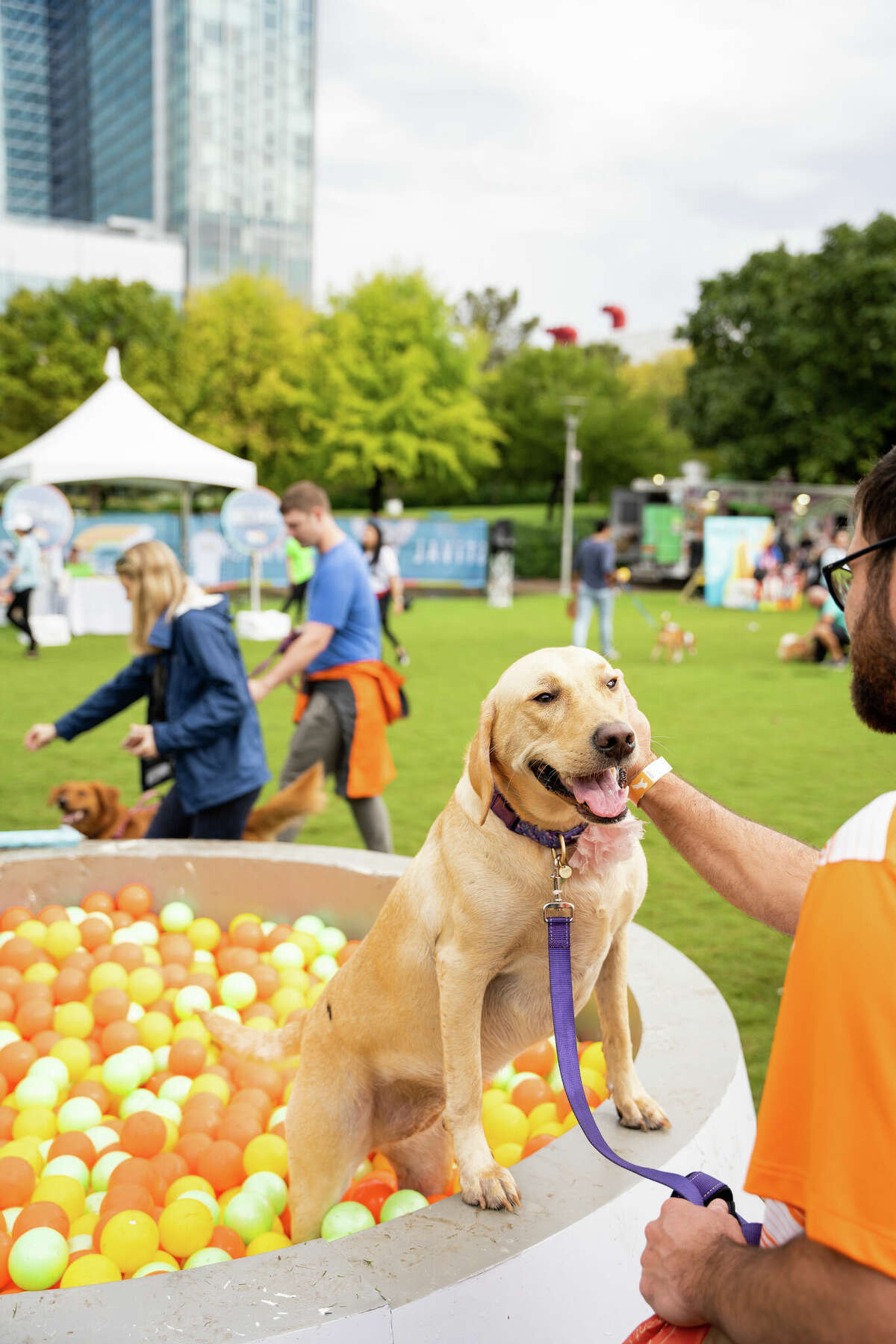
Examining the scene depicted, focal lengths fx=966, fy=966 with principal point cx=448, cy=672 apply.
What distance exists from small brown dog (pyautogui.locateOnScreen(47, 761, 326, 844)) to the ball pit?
1.87 feet

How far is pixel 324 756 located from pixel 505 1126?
2.71 metres

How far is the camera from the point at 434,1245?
6.26ft

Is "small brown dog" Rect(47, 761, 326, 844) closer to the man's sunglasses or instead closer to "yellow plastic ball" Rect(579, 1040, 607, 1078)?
"yellow plastic ball" Rect(579, 1040, 607, 1078)

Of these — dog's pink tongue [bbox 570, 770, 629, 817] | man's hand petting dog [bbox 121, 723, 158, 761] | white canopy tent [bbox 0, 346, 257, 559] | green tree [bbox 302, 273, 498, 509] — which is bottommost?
man's hand petting dog [bbox 121, 723, 158, 761]

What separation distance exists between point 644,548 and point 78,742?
30.1 metres

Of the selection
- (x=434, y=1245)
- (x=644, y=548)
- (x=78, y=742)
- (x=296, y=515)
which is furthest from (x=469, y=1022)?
(x=644, y=548)

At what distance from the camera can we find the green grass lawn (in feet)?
17.3

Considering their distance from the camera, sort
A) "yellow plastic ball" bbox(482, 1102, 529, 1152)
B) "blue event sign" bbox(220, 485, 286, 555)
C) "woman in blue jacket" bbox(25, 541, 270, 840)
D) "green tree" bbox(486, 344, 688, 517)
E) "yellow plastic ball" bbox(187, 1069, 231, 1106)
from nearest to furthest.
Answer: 1. "yellow plastic ball" bbox(482, 1102, 529, 1152)
2. "yellow plastic ball" bbox(187, 1069, 231, 1106)
3. "woman in blue jacket" bbox(25, 541, 270, 840)
4. "blue event sign" bbox(220, 485, 286, 555)
5. "green tree" bbox(486, 344, 688, 517)

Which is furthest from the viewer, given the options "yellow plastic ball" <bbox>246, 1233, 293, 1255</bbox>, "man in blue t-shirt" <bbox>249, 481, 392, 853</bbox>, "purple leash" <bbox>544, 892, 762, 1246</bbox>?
"man in blue t-shirt" <bbox>249, 481, 392, 853</bbox>

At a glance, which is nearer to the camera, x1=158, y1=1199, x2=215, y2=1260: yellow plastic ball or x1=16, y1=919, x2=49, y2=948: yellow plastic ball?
x1=158, y1=1199, x2=215, y2=1260: yellow plastic ball

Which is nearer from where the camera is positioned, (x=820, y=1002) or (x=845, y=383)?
(x=820, y=1002)

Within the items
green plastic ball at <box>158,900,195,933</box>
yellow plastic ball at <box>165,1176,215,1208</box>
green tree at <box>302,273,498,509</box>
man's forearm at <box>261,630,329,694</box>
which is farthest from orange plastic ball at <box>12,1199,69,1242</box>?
green tree at <box>302,273,498,509</box>

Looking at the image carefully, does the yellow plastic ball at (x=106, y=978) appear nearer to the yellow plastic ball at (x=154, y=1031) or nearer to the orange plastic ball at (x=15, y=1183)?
the yellow plastic ball at (x=154, y=1031)

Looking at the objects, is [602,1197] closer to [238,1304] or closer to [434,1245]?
[434,1245]
